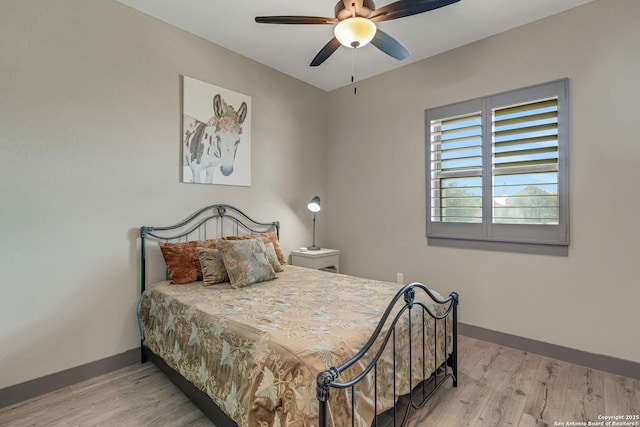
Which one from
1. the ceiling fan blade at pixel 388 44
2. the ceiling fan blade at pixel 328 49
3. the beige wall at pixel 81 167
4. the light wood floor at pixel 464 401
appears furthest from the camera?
the ceiling fan blade at pixel 328 49

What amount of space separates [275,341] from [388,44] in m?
2.15

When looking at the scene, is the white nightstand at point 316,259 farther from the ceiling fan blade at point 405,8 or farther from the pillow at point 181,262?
the ceiling fan blade at point 405,8

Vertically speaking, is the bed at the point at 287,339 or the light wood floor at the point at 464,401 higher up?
the bed at the point at 287,339

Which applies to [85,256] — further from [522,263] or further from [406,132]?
[522,263]

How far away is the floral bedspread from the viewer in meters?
1.32

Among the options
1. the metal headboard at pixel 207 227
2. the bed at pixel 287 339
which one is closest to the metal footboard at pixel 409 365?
the bed at pixel 287 339

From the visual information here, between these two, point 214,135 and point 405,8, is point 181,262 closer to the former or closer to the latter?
point 214,135

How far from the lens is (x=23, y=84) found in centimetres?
210

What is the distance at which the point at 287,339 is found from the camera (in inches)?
57.0

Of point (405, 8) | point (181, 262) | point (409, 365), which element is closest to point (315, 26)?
point (405, 8)

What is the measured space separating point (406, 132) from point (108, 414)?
3.59 meters

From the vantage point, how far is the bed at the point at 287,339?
1.33 m

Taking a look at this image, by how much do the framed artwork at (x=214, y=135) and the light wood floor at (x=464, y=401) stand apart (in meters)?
1.74

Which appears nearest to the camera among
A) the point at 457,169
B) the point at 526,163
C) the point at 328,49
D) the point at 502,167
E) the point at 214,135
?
the point at 328,49
